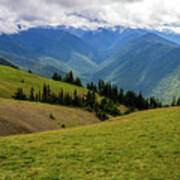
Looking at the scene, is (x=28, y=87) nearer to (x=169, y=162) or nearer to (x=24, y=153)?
(x=24, y=153)

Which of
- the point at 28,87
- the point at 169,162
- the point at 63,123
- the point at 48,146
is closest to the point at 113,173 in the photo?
the point at 169,162

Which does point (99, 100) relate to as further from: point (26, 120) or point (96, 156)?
point (96, 156)

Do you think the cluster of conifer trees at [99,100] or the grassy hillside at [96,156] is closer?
the grassy hillside at [96,156]

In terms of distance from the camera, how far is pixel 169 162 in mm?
18234

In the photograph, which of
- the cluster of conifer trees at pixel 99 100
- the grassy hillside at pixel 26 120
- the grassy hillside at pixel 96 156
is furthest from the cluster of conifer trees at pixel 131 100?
the grassy hillside at pixel 96 156

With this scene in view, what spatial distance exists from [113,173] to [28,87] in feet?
355

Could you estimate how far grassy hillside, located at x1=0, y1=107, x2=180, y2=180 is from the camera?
16.5 meters

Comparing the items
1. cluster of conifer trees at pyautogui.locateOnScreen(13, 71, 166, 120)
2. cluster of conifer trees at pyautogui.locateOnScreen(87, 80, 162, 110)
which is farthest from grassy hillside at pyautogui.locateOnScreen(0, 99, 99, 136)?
cluster of conifer trees at pyautogui.locateOnScreen(87, 80, 162, 110)

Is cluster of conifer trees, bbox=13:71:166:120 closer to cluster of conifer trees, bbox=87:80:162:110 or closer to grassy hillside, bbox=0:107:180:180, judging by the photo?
cluster of conifer trees, bbox=87:80:162:110

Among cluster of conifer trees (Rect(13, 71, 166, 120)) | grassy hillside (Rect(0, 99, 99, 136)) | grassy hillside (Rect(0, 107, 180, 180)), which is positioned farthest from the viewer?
cluster of conifer trees (Rect(13, 71, 166, 120))

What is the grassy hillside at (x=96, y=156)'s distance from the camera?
16.5 m

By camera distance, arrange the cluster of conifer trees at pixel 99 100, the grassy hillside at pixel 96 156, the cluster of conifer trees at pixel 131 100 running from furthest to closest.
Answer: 1. the cluster of conifer trees at pixel 131 100
2. the cluster of conifer trees at pixel 99 100
3. the grassy hillside at pixel 96 156

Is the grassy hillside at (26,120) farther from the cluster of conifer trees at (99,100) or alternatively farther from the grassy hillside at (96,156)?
the cluster of conifer trees at (99,100)

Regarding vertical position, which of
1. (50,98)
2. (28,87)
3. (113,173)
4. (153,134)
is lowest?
(113,173)
